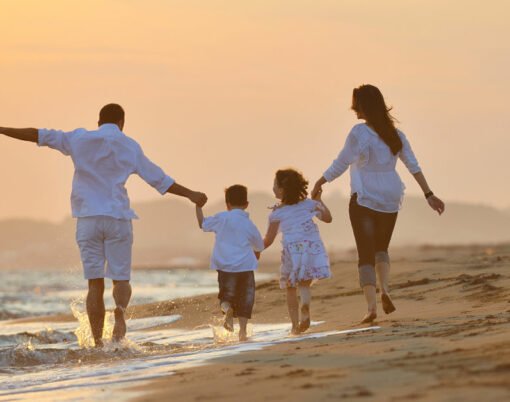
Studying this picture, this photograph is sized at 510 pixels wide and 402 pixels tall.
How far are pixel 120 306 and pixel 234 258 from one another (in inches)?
50.4

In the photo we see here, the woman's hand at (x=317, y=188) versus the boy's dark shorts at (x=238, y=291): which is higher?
the woman's hand at (x=317, y=188)

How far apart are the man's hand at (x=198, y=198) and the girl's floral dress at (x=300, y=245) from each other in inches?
34.4

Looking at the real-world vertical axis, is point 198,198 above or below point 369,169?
below

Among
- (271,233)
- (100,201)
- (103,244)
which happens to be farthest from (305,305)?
(100,201)

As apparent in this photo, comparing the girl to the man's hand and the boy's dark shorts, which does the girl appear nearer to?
the boy's dark shorts

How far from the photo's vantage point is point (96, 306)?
668cm

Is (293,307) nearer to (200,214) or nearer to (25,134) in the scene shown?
(200,214)

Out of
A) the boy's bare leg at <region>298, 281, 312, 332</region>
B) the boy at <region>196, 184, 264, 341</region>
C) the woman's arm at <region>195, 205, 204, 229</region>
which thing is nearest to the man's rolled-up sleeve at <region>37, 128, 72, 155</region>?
the woman's arm at <region>195, 205, 204, 229</region>

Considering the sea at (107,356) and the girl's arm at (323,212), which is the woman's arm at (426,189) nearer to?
the girl's arm at (323,212)

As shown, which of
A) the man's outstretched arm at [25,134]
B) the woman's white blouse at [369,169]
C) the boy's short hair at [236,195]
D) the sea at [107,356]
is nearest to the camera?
the sea at [107,356]

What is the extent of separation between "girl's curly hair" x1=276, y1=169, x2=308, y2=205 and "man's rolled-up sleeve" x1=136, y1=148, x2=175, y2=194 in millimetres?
1162

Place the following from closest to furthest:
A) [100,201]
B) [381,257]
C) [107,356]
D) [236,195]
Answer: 1. [107,356]
2. [100,201]
3. [381,257]
4. [236,195]

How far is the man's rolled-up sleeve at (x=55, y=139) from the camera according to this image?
21.6 feet

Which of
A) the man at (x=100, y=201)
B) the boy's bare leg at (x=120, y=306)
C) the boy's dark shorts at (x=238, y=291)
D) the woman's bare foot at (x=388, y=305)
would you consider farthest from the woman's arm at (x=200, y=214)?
the woman's bare foot at (x=388, y=305)
